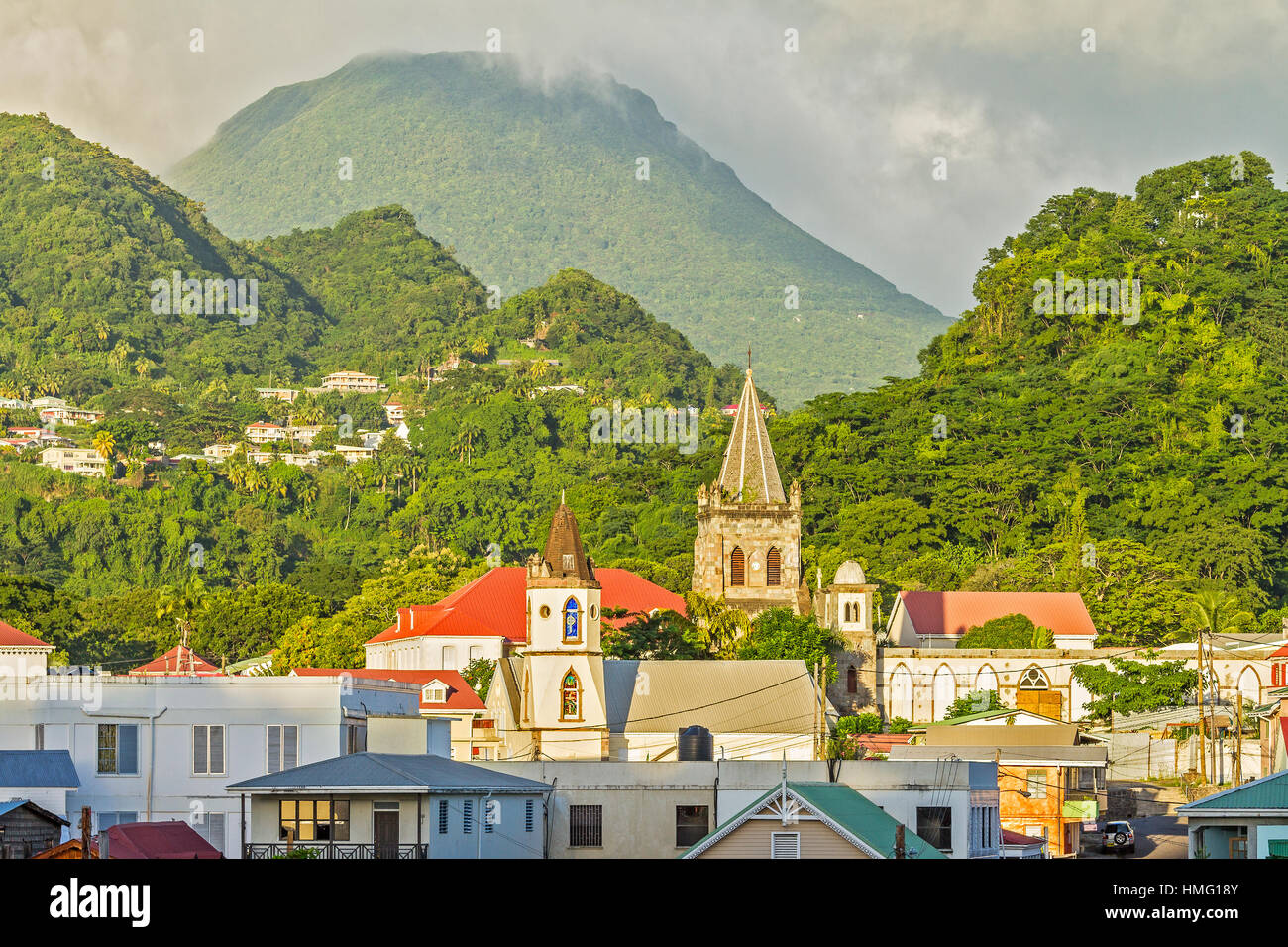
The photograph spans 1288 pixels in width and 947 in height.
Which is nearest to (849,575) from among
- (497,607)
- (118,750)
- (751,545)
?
(751,545)

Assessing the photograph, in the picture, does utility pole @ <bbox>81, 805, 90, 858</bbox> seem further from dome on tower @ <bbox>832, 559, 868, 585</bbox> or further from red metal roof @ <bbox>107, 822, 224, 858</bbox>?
dome on tower @ <bbox>832, 559, 868, 585</bbox>

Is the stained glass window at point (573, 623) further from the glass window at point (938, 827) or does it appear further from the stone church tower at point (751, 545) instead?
the stone church tower at point (751, 545)

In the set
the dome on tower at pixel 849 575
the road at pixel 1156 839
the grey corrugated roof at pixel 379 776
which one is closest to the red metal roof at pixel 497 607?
the dome on tower at pixel 849 575

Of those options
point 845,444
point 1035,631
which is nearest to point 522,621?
point 1035,631
